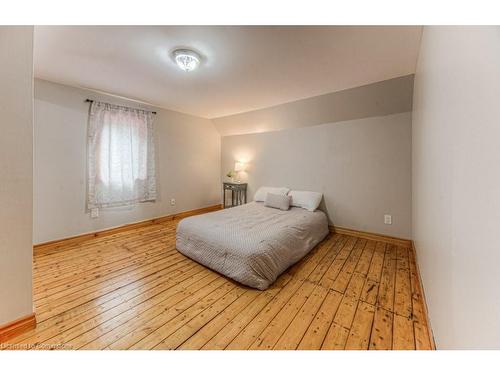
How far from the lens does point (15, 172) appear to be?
49.2 inches

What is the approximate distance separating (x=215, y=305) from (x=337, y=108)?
2.98 m

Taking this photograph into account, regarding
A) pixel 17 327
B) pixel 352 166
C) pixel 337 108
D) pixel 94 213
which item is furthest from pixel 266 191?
pixel 17 327

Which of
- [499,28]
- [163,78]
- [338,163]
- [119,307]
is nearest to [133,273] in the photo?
[119,307]

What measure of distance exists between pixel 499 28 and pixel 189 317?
6.55 feet

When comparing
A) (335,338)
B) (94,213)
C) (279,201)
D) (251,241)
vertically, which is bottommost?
(335,338)

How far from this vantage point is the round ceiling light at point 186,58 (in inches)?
71.5

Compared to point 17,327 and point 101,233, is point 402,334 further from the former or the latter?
point 101,233

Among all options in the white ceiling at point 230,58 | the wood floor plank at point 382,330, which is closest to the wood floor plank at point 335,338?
the wood floor plank at point 382,330

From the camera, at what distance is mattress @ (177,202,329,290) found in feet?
6.02

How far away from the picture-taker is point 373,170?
296 cm

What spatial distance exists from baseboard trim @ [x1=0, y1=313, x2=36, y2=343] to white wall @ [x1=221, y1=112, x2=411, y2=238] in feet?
11.3

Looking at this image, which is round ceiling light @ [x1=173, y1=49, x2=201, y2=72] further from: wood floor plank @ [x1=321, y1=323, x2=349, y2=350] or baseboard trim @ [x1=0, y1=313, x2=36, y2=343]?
wood floor plank @ [x1=321, y1=323, x2=349, y2=350]

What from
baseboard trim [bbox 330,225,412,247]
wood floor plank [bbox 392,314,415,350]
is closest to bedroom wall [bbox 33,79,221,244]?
baseboard trim [bbox 330,225,412,247]
